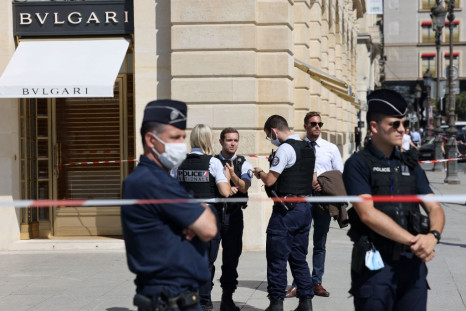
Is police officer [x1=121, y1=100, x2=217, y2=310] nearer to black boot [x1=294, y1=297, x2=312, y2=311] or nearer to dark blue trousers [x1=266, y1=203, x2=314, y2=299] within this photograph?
dark blue trousers [x1=266, y1=203, x2=314, y2=299]

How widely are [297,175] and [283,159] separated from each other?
0.74ft

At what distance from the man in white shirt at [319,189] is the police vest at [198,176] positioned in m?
1.60

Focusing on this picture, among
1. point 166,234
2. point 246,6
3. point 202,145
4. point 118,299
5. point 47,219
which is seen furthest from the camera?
point 47,219

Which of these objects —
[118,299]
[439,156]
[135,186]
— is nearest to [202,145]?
[118,299]

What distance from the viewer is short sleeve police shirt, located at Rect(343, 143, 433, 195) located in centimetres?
480

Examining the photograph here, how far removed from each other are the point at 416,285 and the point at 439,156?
2704cm

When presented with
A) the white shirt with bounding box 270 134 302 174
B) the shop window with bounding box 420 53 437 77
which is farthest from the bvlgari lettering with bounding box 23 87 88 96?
the shop window with bounding box 420 53 437 77

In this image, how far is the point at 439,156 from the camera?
30.9 metres

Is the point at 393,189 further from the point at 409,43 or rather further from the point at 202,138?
the point at 409,43

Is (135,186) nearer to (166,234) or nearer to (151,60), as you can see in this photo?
(166,234)

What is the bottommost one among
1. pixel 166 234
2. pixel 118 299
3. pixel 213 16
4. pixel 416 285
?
pixel 118 299

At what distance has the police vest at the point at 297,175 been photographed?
7728mm

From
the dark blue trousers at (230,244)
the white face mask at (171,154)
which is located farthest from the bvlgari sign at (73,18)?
the white face mask at (171,154)

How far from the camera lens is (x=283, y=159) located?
25.1ft
